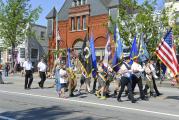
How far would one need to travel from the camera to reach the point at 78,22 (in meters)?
54.9

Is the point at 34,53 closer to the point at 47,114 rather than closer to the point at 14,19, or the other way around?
the point at 14,19

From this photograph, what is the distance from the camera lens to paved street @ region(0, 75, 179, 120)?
1243 centimetres

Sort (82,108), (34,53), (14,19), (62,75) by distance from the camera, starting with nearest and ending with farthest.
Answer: (82,108), (62,75), (14,19), (34,53)

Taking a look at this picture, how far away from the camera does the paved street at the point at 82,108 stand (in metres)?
12.4

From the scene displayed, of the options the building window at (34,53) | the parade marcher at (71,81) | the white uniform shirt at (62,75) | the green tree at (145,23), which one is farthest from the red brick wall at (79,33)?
the white uniform shirt at (62,75)

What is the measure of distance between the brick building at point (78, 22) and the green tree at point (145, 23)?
48.7 ft

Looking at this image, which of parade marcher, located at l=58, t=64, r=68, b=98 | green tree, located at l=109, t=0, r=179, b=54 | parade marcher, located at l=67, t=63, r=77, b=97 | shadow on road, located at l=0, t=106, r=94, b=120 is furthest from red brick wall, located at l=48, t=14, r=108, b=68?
shadow on road, located at l=0, t=106, r=94, b=120

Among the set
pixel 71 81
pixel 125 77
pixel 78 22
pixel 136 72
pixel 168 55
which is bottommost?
pixel 71 81

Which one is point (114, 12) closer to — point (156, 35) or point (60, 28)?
point (60, 28)

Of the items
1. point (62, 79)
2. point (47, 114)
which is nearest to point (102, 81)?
point (62, 79)

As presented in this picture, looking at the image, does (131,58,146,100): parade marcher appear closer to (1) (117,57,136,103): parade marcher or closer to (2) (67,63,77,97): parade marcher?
(1) (117,57,136,103): parade marcher

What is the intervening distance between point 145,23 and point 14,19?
767 inches

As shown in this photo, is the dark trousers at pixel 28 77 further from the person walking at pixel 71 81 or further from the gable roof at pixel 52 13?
the gable roof at pixel 52 13

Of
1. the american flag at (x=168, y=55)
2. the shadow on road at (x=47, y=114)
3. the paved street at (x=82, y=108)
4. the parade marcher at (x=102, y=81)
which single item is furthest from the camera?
the parade marcher at (x=102, y=81)
